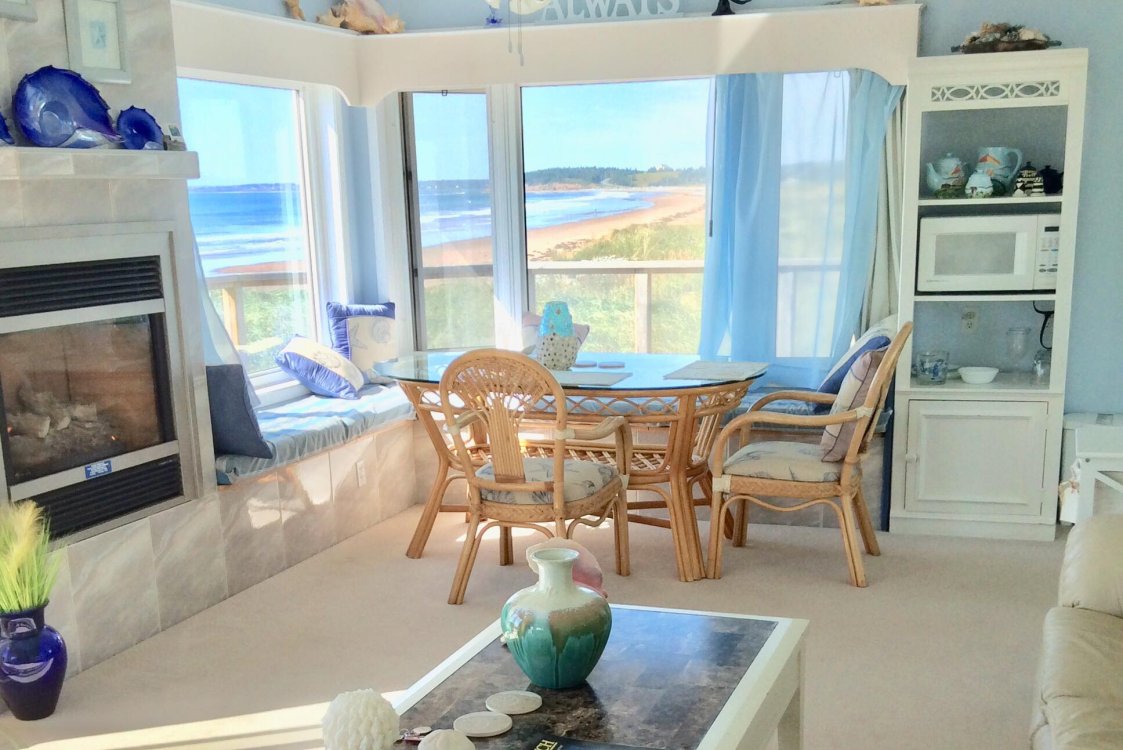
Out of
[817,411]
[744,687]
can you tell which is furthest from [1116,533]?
[817,411]

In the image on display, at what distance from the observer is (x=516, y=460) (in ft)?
11.6

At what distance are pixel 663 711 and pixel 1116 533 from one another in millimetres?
1261

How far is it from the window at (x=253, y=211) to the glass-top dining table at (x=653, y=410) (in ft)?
3.16

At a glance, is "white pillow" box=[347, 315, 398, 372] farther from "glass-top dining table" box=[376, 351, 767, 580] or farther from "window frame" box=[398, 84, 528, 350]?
"glass-top dining table" box=[376, 351, 767, 580]

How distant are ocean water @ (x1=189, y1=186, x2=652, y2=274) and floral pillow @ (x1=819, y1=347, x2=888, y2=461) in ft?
5.97

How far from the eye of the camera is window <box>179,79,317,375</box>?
4363 mm

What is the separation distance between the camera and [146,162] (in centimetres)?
317

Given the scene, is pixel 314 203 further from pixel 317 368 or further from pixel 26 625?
pixel 26 625

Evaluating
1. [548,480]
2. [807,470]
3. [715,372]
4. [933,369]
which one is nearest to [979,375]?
[933,369]

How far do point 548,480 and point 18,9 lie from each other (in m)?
2.12

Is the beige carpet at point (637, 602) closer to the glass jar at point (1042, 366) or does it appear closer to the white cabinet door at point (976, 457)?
the white cabinet door at point (976, 457)

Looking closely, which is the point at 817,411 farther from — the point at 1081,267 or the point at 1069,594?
the point at 1069,594

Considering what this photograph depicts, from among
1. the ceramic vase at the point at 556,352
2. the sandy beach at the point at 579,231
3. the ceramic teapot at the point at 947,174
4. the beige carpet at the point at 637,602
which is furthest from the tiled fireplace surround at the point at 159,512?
the ceramic teapot at the point at 947,174

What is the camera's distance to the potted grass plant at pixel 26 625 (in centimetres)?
276
